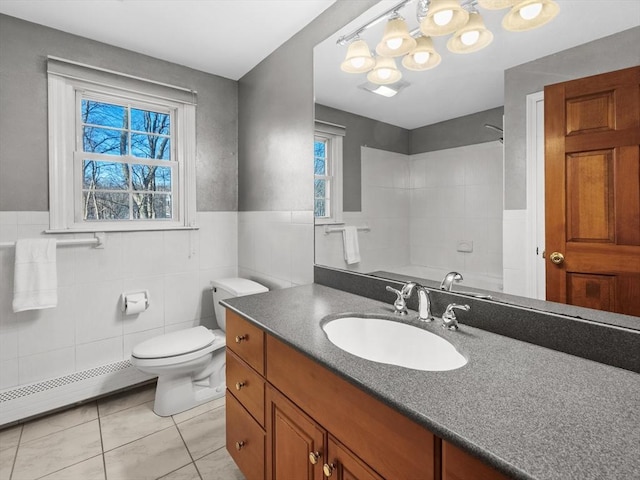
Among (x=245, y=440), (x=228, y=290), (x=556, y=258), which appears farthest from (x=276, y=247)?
(x=556, y=258)

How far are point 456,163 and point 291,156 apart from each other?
1168 mm

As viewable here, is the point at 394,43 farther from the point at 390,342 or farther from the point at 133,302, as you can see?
the point at 133,302

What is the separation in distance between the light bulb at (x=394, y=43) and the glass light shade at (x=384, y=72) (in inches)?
1.9

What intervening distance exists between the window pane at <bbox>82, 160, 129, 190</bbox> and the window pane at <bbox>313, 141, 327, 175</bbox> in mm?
1403

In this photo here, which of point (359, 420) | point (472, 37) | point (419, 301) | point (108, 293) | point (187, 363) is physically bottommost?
point (187, 363)

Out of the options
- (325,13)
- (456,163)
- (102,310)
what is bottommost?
(102,310)

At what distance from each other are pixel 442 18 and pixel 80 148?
7.24 feet

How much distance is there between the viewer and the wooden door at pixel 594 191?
0.88 metres

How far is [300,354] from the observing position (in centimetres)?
104

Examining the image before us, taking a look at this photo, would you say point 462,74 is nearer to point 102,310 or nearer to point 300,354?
point 300,354

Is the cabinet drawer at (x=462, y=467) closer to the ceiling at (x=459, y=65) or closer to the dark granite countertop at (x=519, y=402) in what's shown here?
the dark granite countertop at (x=519, y=402)

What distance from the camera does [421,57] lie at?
138cm

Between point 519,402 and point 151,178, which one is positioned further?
point 151,178

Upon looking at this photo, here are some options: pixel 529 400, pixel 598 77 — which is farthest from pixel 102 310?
pixel 598 77
